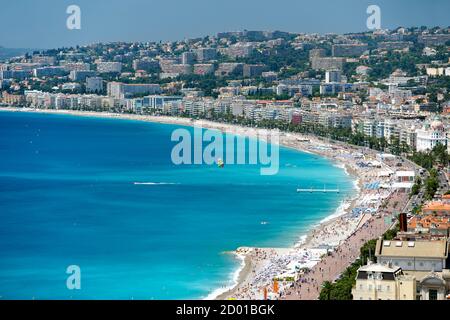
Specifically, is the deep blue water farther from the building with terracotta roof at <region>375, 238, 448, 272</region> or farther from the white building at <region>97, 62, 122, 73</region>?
the white building at <region>97, 62, 122, 73</region>

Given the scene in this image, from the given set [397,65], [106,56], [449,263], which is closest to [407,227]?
[449,263]

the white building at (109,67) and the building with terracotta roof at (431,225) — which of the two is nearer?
the building with terracotta roof at (431,225)

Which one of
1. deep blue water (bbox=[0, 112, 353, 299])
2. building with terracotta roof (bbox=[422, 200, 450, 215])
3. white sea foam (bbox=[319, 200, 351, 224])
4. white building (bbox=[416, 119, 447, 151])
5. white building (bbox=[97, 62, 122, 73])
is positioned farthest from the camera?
white building (bbox=[97, 62, 122, 73])

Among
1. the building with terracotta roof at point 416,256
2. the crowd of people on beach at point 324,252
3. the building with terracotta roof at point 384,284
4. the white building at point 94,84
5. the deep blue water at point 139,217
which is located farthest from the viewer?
the white building at point 94,84

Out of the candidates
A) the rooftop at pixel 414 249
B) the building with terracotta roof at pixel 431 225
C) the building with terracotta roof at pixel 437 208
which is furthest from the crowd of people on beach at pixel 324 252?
the rooftop at pixel 414 249

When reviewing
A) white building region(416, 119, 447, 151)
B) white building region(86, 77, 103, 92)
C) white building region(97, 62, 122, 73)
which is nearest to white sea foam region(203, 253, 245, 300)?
white building region(416, 119, 447, 151)

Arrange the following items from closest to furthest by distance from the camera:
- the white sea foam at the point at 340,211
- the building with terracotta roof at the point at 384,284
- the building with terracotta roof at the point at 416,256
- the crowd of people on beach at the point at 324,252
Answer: the building with terracotta roof at the point at 384,284 → the building with terracotta roof at the point at 416,256 → the crowd of people on beach at the point at 324,252 → the white sea foam at the point at 340,211

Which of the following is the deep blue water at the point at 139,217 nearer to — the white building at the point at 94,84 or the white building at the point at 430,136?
the white building at the point at 430,136

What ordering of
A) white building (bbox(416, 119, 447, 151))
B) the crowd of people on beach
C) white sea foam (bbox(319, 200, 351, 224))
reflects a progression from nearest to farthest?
the crowd of people on beach
white sea foam (bbox(319, 200, 351, 224))
white building (bbox(416, 119, 447, 151))

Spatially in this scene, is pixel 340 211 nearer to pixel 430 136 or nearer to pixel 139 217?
pixel 139 217
